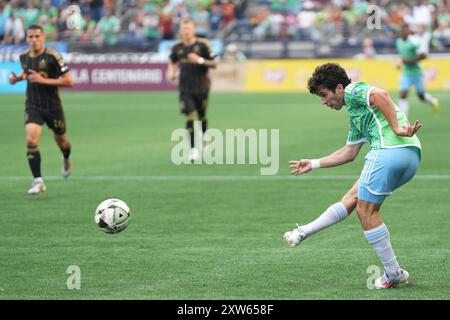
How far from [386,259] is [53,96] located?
7890mm

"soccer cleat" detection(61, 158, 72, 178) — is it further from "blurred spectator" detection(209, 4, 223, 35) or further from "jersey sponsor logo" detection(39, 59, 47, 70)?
"blurred spectator" detection(209, 4, 223, 35)

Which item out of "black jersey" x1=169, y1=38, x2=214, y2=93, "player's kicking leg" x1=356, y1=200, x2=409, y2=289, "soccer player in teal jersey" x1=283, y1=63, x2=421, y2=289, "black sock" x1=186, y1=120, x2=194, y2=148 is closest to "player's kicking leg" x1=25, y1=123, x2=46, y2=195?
"black sock" x1=186, y1=120, x2=194, y2=148

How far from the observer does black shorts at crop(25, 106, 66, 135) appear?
1509 cm

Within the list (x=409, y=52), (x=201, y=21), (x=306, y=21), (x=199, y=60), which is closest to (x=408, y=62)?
(x=409, y=52)

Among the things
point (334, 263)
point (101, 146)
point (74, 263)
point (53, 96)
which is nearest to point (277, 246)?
point (334, 263)

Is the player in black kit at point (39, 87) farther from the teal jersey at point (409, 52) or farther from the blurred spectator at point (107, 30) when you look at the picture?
the blurred spectator at point (107, 30)

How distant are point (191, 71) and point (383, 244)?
12.2m

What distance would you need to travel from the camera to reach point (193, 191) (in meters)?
15.3

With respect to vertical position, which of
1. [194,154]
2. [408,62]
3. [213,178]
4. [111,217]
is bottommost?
[194,154]

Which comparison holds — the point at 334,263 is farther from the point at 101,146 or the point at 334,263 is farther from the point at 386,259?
the point at 101,146

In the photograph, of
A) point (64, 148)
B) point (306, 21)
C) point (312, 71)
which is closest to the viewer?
point (64, 148)

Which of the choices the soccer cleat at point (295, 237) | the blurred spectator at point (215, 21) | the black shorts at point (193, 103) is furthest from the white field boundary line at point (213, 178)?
the blurred spectator at point (215, 21)

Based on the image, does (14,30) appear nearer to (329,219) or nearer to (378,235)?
(329,219)

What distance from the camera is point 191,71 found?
20453 mm
